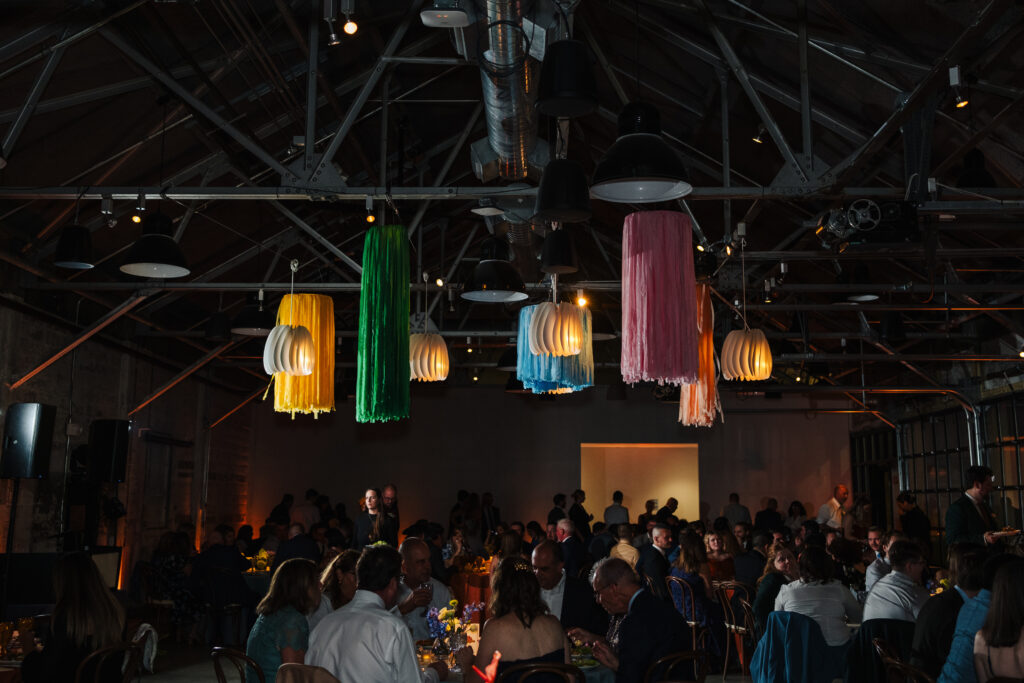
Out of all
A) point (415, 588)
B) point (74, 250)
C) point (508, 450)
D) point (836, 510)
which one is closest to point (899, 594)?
point (415, 588)

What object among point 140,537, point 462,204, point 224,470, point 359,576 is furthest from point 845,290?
point 224,470

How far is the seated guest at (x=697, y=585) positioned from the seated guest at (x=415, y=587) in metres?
3.20

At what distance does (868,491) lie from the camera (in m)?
19.9

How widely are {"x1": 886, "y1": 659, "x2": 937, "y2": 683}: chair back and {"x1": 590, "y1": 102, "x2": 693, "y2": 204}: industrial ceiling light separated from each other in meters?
2.60

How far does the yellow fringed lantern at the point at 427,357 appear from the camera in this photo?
333 inches

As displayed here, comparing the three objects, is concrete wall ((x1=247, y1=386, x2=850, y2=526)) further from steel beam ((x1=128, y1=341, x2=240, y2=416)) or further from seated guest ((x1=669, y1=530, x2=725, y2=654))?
seated guest ((x1=669, y1=530, x2=725, y2=654))

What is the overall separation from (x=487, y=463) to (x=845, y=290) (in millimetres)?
10954

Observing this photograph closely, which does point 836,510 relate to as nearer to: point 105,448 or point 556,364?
point 556,364

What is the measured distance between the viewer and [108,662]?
14.9ft

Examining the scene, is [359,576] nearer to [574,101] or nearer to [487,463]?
[574,101]

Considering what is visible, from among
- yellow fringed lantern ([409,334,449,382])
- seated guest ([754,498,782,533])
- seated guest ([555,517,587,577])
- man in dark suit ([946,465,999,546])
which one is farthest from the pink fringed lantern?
seated guest ([754,498,782,533])

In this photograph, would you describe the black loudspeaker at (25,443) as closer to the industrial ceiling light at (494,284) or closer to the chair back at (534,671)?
the industrial ceiling light at (494,284)

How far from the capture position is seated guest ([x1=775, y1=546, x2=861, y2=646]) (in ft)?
19.6

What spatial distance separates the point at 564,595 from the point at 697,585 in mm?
2874
